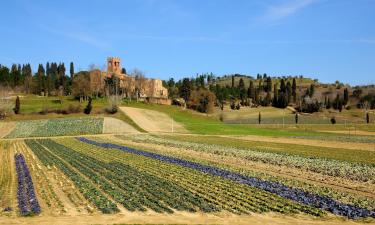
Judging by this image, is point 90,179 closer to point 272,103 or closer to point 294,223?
point 294,223

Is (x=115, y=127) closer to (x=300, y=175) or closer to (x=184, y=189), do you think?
(x=300, y=175)

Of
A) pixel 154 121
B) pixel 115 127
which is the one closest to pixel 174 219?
pixel 115 127

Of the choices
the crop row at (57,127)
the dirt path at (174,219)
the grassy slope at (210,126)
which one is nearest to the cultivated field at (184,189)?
the dirt path at (174,219)

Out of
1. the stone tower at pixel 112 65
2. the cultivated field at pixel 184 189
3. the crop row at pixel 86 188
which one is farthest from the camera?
the stone tower at pixel 112 65

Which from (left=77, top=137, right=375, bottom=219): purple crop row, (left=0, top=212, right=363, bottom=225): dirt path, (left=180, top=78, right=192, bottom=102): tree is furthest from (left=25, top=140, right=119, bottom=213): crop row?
(left=180, top=78, right=192, bottom=102): tree

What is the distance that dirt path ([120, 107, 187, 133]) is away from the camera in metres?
97.8

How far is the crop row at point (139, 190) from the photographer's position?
21.8 metres

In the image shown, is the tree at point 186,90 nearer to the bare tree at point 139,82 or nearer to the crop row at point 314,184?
the bare tree at point 139,82

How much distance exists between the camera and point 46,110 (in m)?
113

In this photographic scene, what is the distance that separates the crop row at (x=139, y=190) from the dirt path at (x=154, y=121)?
59.9 meters

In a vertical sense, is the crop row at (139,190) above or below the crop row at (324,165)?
above

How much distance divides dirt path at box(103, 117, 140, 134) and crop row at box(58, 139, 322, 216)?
51140mm

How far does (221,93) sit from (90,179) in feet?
547

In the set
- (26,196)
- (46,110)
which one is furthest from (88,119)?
(26,196)
